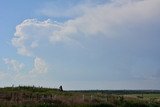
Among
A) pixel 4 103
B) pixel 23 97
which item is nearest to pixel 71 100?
pixel 23 97

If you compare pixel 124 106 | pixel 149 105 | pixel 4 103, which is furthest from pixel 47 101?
pixel 149 105

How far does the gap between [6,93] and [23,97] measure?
2.49 m

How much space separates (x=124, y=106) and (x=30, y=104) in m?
12.3

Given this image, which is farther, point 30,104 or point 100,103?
point 100,103

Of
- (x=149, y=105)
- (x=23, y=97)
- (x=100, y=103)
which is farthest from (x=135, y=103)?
(x=23, y=97)

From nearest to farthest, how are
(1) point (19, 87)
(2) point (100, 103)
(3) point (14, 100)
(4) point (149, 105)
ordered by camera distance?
(3) point (14, 100) < (2) point (100, 103) < (4) point (149, 105) < (1) point (19, 87)

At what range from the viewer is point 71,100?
4709 centimetres

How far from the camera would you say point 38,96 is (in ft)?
160

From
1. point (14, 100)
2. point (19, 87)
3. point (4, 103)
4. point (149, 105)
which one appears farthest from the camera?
point (19, 87)

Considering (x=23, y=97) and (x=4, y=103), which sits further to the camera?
(x=23, y=97)

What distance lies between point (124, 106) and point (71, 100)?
21.0 ft

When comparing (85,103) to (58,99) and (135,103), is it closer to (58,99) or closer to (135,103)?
(58,99)

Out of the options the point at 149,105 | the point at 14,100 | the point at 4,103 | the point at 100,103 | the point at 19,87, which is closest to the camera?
the point at 4,103

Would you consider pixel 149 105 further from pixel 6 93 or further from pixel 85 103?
pixel 6 93
